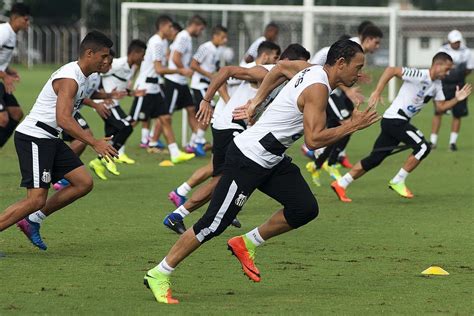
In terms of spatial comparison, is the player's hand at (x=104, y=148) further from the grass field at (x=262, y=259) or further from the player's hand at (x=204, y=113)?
the player's hand at (x=204, y=113)

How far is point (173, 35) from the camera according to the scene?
21719 mm

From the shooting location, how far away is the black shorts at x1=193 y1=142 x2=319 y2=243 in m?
9.19

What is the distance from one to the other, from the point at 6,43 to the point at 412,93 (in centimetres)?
560

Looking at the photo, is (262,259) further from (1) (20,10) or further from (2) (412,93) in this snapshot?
(1) (20,10)

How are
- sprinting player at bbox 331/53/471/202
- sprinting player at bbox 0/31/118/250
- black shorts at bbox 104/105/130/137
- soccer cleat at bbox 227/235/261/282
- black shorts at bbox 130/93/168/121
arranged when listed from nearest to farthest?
soccer cleat at bbox 227/235/261/282 → sprinting player at bbox 0/31/118/250 → sprinting player at bbox 331/53/471/202 → black shorts at bbox 104/105/130/137 → black shorts at bbox 130/93/168/121

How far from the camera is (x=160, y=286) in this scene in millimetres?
9008

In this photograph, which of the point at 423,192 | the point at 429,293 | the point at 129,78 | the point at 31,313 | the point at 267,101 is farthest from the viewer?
the point at 129,78

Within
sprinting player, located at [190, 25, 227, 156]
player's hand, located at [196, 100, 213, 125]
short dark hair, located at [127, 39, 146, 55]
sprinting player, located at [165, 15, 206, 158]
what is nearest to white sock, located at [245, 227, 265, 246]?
player's hand, located at [196, 100, 213, 125]

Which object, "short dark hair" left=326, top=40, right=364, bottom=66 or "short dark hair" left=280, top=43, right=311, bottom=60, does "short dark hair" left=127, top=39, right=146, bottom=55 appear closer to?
"short dark hair" left=280, top=43, right=311, bottom=60

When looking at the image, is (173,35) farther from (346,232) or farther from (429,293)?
(429,293)

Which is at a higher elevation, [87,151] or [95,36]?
[95,36]

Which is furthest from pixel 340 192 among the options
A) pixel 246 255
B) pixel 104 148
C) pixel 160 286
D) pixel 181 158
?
pixel 160 286

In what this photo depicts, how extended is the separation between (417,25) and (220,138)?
1280 inches

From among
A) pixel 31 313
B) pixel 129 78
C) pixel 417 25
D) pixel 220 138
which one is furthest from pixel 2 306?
pixel 417 25
